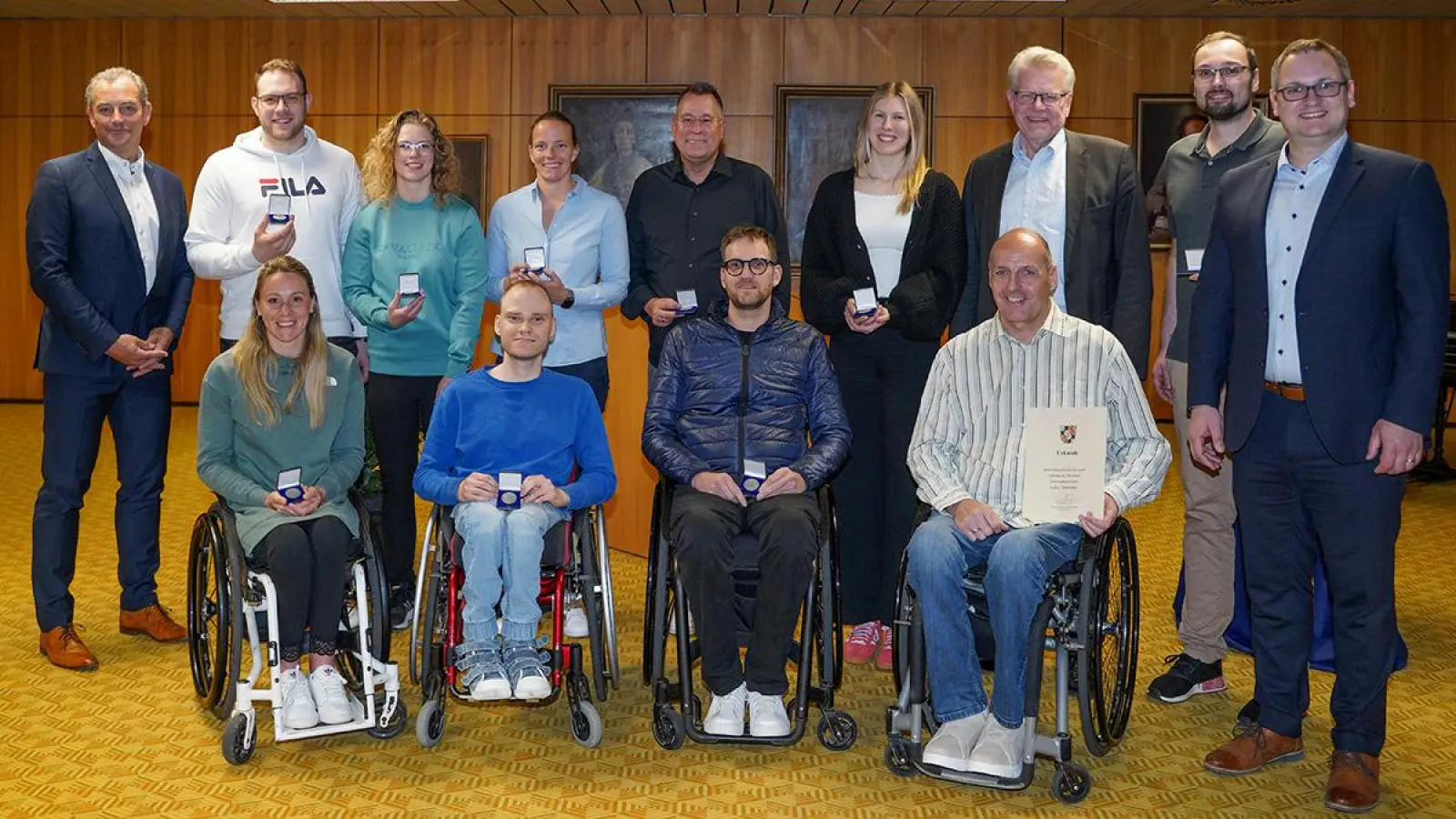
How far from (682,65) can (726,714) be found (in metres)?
7.41

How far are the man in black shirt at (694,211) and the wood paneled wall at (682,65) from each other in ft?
18.8

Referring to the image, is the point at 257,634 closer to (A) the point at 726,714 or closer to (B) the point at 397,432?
(B) the point at 397,432

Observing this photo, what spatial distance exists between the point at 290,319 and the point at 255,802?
4.06ft

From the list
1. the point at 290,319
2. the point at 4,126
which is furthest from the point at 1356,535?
the point at 4,126

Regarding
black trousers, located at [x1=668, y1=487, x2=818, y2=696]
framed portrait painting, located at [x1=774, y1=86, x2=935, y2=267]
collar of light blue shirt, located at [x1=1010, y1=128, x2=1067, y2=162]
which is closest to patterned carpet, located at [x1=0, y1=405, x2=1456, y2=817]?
black trousers, located at [x1=668, y1=487, x2=818, y2=696]

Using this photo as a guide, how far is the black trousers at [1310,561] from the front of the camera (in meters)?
2.96

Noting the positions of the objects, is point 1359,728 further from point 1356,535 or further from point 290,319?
point 290,319

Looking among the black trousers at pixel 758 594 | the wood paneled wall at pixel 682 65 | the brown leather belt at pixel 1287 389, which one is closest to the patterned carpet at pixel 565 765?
the black trousers at pixel 758 594

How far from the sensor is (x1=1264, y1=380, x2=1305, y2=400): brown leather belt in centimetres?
298

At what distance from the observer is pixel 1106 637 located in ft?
10.7

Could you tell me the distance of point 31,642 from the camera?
4.21 metres

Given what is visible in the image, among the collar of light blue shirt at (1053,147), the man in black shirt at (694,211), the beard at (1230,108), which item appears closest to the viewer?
the beard at (1230,108)

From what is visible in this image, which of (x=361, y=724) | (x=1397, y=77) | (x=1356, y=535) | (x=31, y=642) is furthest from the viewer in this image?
(x=1397, y=77)

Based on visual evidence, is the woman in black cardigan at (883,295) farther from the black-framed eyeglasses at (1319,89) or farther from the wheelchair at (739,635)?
the black-framed eyeglasses at (1319,89)
